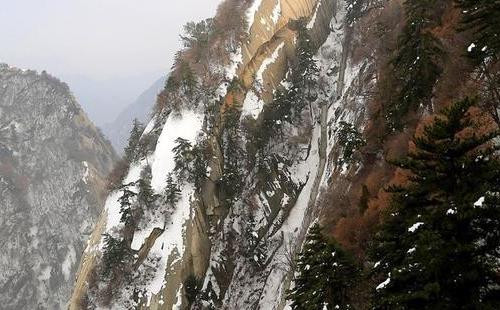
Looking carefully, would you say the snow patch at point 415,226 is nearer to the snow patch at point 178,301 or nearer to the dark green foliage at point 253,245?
the snow patch at point 178,301

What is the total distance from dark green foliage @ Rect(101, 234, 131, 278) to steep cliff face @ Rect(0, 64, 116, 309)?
6974 cm

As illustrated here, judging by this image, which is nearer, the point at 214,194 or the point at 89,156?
the point at 214,194

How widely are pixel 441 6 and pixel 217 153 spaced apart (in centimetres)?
3196

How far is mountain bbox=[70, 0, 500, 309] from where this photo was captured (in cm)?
1166

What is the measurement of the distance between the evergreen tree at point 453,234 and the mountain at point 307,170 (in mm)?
49

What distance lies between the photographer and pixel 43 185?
405 feet

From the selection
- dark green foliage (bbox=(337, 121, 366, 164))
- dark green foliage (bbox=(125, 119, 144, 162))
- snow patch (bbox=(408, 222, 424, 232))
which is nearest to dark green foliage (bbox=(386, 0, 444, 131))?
dark green foliage (bbox=(337, 121, 366, 164))

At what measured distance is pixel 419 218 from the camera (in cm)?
1170

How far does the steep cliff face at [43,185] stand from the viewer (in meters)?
108

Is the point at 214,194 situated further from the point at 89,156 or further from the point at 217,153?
the point at 89,156

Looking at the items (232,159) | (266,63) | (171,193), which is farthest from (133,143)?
(266,63)

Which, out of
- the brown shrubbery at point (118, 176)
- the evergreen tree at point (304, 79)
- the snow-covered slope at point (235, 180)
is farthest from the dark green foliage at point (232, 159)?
the brown shrubbery at point (118, 176)

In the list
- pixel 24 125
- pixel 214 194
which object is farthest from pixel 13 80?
pixel 214 194

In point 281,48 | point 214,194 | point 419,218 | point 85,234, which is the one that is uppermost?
point 281,48
